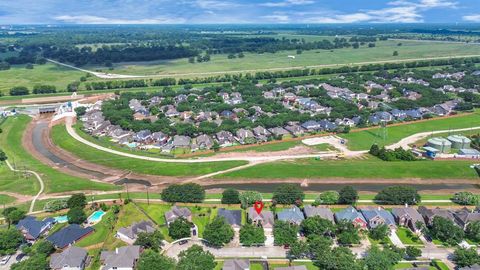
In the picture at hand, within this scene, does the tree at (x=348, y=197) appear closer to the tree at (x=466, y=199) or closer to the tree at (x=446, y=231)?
the tree at (x=446, y=231)

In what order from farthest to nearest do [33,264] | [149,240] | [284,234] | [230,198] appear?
[230,198], [284,234], [149,240], [33,264]

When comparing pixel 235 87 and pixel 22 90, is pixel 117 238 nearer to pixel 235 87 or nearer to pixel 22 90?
pixel 235 87

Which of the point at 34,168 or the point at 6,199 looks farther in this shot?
the point at 34,168

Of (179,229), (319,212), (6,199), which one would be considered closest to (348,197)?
(319,212)

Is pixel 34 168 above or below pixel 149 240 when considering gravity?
below

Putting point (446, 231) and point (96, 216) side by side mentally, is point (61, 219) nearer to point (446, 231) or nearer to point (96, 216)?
point (96, 216)

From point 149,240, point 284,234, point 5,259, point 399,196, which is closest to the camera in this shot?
point 5,259
